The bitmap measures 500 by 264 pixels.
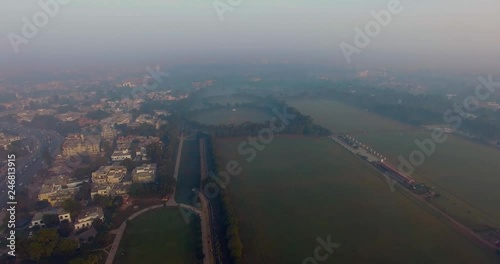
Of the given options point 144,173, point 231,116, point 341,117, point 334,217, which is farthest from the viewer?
point 231,116

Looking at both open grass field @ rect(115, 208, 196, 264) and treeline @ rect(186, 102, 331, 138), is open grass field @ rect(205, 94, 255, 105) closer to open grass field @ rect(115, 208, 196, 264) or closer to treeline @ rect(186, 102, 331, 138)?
treeline @ rect(186, 102, 331, 138)

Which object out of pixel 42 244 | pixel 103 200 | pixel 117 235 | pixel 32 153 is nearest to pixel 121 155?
pixel 103 200

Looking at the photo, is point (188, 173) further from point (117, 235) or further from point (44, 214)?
point (44, 214)

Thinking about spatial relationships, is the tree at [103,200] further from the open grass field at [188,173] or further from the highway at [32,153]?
the highway at [32,153]

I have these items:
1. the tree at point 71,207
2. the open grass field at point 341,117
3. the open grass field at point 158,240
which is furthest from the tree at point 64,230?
the open grass field at point 341,117

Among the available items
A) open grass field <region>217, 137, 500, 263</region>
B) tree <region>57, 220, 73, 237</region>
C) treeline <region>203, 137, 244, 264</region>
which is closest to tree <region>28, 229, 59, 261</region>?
tree <region>57, 220, 73, 237</region>
